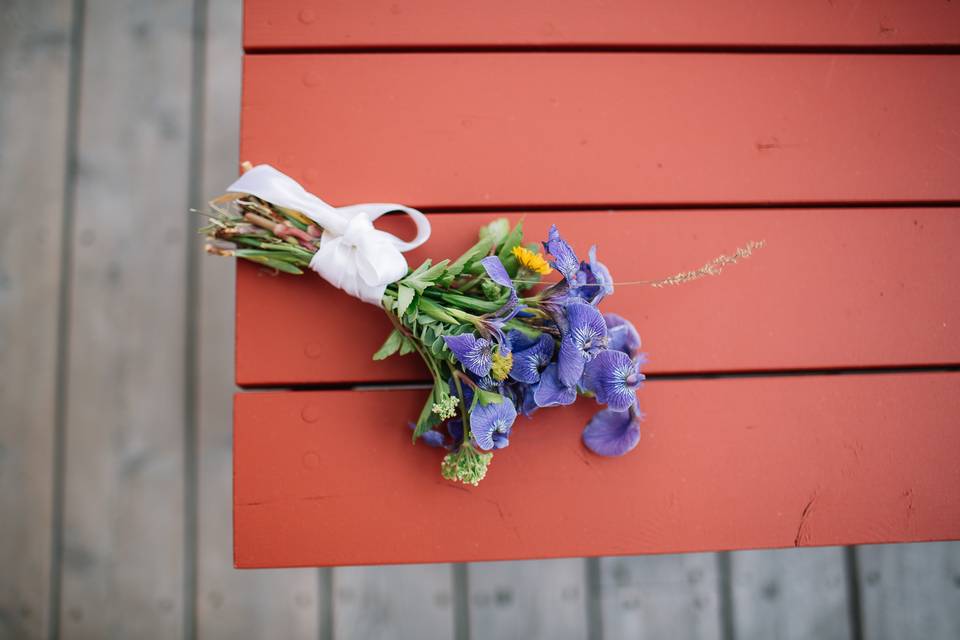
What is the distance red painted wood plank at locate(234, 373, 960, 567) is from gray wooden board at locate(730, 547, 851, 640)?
0.43 meters

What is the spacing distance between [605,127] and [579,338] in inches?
15.2

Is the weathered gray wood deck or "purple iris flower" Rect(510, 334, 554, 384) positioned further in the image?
the weathered gray wood deck

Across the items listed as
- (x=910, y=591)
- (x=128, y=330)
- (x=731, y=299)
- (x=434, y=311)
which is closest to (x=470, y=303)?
(x=434, y=311)

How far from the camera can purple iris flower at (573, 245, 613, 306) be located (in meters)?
0.74

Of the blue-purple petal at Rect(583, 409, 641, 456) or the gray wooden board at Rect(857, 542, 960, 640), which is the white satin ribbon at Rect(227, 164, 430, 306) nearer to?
the blue-purple petal at Rect(583, 409, 641, 456)

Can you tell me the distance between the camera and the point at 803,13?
941 mm

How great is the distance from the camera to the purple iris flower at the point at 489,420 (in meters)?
0.70

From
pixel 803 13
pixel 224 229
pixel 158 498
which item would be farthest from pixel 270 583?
pixel 803 13

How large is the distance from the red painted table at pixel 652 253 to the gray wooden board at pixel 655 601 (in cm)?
44

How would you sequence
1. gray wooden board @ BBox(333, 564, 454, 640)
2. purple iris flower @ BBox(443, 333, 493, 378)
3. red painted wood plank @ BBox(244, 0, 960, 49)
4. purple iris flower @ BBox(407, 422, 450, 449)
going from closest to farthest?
1. purple iris flower @ BBox(443, 333, 493, 378)
2. purple iris flower @ BBox(407, 422, 450, 449)
3. red painted wood plank @ BBox(244, 0, 960, 49)
4. gray wooden board @ BBox(333, 564, 454, 640)

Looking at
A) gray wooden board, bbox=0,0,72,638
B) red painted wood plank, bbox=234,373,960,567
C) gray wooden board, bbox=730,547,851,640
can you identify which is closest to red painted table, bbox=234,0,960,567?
red painted wood plank, bbox=234,373,960,567

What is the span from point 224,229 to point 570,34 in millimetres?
577

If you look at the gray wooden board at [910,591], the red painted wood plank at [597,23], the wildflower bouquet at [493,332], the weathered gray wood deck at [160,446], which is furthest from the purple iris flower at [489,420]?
the gray wooden board at [910,591]

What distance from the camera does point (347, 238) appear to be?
795mm
